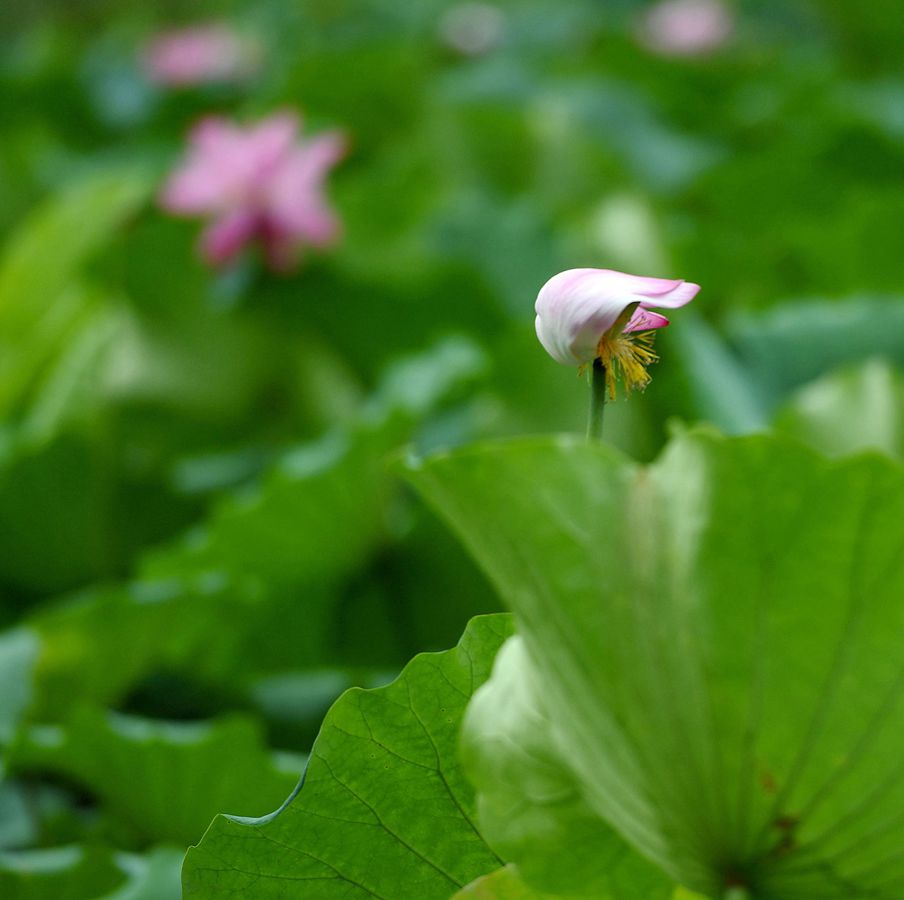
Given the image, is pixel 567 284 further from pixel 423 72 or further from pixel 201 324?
pixel 423 72

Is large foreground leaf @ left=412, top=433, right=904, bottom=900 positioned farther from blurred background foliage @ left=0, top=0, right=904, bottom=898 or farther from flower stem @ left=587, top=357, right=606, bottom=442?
blurred background foliage @ left=0, top=0, right=904, bottom=898

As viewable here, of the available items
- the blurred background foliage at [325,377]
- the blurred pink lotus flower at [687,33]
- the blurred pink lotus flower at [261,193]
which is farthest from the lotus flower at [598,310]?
the blurred pink lotus flower at [687,33]

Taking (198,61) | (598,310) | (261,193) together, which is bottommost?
(598,310)

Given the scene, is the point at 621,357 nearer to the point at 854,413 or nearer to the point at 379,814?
the point at 379,814

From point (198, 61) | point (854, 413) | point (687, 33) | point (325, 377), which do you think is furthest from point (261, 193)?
point (687, 33)

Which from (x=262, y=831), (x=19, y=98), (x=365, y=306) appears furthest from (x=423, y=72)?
(x=262, y=831)

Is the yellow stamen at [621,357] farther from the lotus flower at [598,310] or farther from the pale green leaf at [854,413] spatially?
the pale green leaf at [854,413]
